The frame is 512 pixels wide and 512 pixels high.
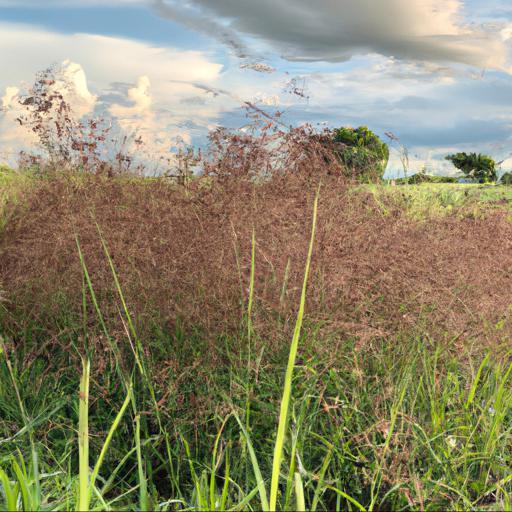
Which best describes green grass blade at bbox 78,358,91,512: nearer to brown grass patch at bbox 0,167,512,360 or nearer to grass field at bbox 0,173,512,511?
grass field at bbox 0,173,512,511

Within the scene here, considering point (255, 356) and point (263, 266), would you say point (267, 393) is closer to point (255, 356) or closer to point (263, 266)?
point (255, 356)

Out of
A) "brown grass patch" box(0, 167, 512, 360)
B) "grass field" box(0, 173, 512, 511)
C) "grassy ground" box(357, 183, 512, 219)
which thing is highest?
"grassy ground" box(357, 183, 512, 219)

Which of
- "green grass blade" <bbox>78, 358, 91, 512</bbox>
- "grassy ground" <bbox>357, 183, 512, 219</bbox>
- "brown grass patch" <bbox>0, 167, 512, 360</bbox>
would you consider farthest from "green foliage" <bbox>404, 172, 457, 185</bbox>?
"green grass blade" <bbox>78, 358, 91, 512</bbox>

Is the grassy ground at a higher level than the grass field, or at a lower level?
higher

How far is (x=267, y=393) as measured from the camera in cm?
229

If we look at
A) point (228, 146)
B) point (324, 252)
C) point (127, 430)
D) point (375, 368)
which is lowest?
point (127, 430)

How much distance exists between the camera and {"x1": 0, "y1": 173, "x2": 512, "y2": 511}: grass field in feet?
6.65

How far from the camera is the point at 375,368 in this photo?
259 centimetres

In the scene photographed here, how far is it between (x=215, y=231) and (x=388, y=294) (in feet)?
2.98

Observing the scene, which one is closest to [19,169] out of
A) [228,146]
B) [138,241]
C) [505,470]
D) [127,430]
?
[228,146]

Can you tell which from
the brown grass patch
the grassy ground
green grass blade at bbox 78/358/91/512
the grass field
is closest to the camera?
green grass blade at bbox 78/358/91/512

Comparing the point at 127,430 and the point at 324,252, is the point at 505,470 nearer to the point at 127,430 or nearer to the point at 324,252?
the point at 324,252

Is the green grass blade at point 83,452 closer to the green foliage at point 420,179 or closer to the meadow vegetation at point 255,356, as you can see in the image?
the meadow vegetation at point 255,356

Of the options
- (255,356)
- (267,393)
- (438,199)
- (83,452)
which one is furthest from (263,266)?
(438,199)
